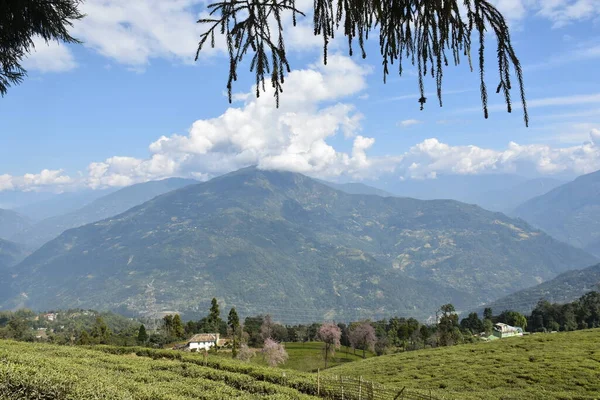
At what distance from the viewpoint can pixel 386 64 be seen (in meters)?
4.93

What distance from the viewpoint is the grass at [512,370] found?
87.7 ft

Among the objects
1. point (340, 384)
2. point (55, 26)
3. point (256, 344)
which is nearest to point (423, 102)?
point (55, 26)

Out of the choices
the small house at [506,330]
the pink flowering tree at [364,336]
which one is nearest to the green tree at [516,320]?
the small house at [506,330]

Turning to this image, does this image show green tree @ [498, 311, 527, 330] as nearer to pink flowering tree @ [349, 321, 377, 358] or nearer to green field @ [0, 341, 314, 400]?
pink flowering tree @ [349, 321, 377, 358]

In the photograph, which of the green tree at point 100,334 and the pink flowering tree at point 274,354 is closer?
the pink flowering tree at point 274,354

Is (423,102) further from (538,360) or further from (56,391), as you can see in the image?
(538,360)

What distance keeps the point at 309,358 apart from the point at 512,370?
6370cm

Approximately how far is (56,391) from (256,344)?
107 metres

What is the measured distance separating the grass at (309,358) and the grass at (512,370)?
39384 mm

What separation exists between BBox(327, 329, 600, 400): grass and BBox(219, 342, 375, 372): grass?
39384mm

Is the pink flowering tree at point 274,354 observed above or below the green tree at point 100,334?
below

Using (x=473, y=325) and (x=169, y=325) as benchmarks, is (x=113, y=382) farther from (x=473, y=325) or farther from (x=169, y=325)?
(x=473, y=325)

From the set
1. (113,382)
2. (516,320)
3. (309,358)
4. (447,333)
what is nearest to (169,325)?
(309,358)

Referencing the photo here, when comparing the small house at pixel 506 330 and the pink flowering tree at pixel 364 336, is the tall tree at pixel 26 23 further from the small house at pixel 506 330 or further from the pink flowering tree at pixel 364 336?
the small house at pixel 506 330
